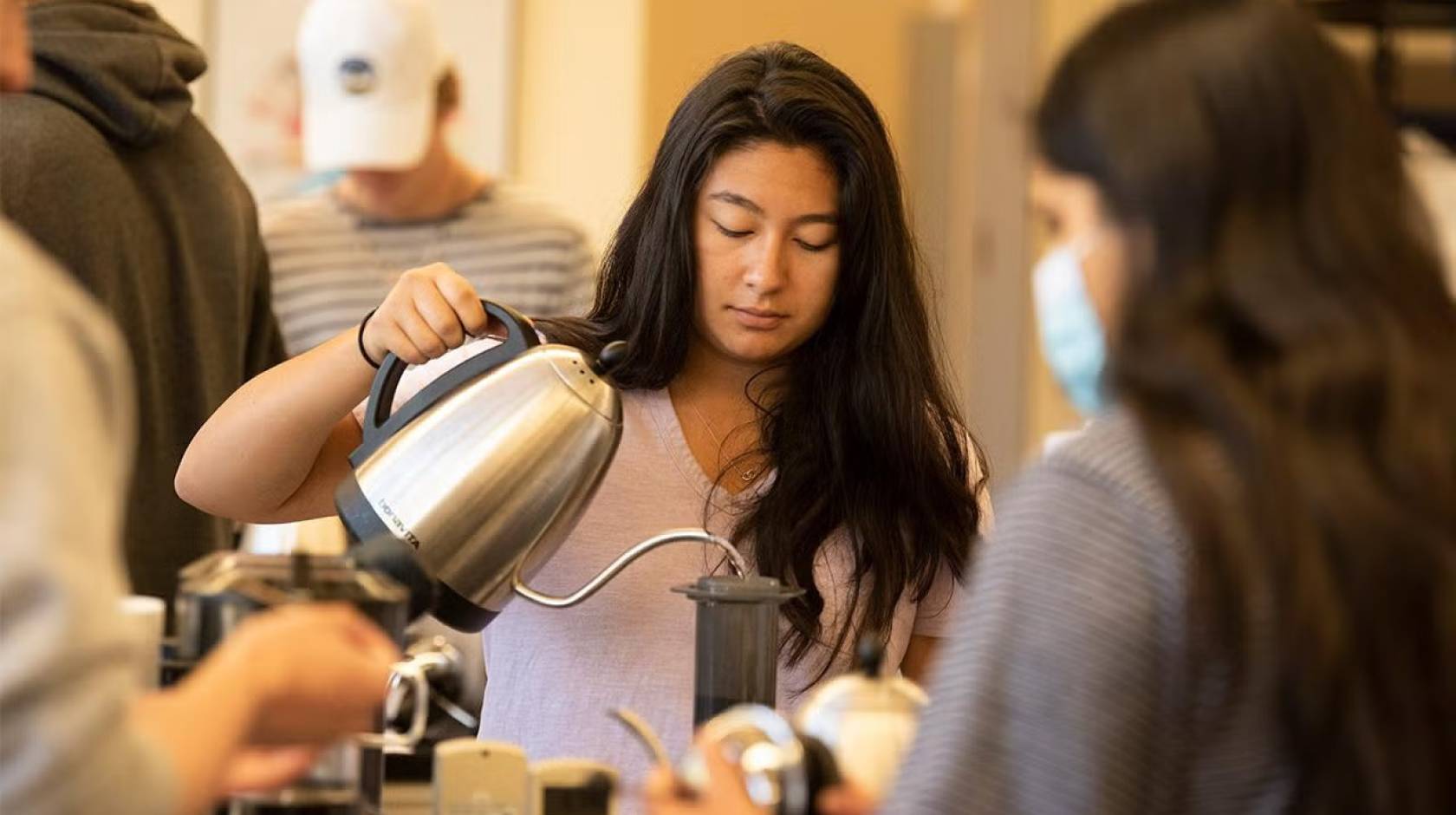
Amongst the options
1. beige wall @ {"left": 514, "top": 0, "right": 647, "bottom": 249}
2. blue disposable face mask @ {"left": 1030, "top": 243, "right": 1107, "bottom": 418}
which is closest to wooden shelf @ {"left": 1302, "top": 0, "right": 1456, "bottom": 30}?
beige wall @ {"left": 514, "top": 0, "right": 647, "bottom": 249}

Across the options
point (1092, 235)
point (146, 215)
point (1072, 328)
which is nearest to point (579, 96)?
point (146, 215)

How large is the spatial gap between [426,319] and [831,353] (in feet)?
1.22

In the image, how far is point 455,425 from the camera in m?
1.33

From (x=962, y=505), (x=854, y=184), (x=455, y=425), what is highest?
(x=854, y=184)

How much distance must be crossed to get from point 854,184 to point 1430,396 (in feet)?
2.48

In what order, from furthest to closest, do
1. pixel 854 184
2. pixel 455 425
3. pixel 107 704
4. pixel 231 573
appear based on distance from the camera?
pixel 854 184
pixel 455 425
pixel 231 573
pixel 107 704

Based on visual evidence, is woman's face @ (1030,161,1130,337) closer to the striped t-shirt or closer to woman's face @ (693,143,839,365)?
woman's face @ (693,143,839,365)

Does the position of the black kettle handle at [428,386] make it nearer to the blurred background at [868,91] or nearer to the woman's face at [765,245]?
the woman's face at [765,245]

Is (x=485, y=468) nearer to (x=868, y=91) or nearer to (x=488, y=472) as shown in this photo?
(x=488, y=472)

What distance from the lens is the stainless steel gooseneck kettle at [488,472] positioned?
1307 millimetres

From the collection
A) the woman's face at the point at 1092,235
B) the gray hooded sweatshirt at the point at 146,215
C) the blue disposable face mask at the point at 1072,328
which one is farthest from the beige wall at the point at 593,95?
the woman's face at the point at 1092,235

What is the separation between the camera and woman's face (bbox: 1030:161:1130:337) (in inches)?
36.4

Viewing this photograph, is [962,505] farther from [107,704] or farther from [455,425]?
[107,704]

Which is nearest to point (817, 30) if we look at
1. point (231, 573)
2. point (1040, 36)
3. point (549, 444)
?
point (1040, 36)
